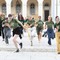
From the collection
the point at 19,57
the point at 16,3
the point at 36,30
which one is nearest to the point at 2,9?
the point at 16,3

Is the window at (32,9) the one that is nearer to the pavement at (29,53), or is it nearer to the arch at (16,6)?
the arch at (16,6)

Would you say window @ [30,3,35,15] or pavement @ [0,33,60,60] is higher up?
window @ [30,3,35,15]

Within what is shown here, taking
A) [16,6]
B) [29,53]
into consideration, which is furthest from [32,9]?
[29,53]

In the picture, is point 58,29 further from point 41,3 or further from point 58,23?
point 41,3

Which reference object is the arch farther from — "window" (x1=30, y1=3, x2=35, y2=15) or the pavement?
the pavement

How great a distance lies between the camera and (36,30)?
61.6 ft

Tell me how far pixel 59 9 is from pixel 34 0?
1554cm

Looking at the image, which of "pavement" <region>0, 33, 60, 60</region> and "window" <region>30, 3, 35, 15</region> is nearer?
"pavement" <region>0, 33, 60, 60</region>

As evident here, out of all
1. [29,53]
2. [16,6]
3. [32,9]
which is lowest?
[29,53]

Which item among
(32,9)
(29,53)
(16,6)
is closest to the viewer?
(29,53)

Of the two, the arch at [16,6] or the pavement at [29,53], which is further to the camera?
the arch at [16,6]

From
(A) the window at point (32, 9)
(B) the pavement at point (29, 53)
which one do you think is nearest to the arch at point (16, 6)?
(A) the window at point (32, 9)

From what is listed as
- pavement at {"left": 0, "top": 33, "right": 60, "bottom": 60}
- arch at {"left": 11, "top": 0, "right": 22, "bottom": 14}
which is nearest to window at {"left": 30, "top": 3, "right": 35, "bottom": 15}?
arch at {"left": 11, "top": 0, "right": 22, "bottom": 14}

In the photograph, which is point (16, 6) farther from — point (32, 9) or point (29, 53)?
point (29, 53)
